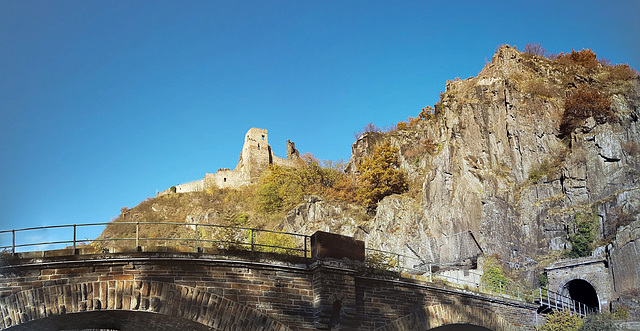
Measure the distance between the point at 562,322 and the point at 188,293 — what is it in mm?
21617

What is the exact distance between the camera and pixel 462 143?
156ft

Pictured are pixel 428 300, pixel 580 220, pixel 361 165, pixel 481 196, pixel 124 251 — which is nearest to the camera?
pixel 124 251

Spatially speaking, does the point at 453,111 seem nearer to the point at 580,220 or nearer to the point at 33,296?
the point at 580,220

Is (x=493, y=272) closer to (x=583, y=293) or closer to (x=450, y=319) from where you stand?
(x=583, y=293)

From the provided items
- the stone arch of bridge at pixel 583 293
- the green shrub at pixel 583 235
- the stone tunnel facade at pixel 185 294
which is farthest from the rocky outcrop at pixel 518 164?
the stone tunnel facade at pixel 185 294

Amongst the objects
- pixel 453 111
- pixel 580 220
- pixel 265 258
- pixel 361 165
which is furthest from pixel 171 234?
pixel 265 258

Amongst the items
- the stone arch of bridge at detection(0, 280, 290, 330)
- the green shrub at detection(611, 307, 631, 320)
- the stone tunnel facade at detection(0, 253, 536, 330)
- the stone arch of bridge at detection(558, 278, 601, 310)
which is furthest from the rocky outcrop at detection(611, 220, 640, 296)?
the stone arch of bridge at detection(0, 280, 290, 330)

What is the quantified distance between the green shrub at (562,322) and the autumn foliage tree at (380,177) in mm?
22618

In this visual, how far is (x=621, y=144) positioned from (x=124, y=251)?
3416cm

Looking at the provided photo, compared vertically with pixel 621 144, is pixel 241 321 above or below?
below

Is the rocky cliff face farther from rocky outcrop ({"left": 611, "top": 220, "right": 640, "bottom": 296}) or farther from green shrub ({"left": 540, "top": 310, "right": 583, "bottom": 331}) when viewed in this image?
green shrub ({"left": 540, "top": 310, "right": 583, "bottom": 331})

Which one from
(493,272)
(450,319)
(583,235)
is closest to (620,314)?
(583,235)

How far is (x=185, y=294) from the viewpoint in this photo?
1691cm

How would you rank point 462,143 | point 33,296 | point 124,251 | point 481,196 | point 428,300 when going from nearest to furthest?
point 33,296, point 124,251, point 428,300, point 481,196, point 462,143
